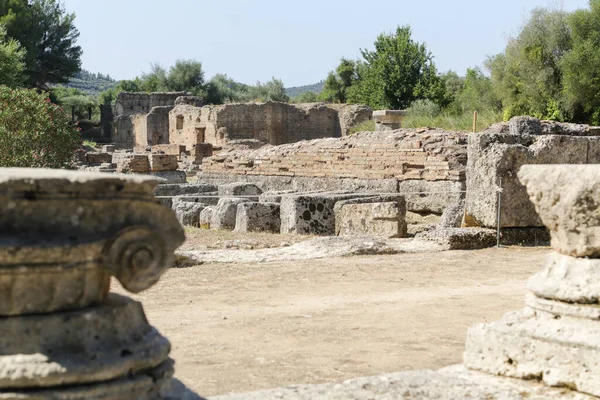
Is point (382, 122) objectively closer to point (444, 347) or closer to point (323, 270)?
point (323, 270)

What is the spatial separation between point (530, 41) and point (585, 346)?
2661cm

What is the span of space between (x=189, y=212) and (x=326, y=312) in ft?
23.9

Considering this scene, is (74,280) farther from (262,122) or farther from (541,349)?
(262,122)

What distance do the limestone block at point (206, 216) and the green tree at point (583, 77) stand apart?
658 inches

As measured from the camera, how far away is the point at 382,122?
2023 cm

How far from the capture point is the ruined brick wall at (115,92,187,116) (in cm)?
4254

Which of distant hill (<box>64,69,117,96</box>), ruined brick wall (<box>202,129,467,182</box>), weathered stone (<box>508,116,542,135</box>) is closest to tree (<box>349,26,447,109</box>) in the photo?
ruined brick wall (<box>202,129,467,182</box>)

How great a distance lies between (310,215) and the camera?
11414 mm

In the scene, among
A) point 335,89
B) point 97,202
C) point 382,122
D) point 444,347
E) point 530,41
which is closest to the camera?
point 97,202

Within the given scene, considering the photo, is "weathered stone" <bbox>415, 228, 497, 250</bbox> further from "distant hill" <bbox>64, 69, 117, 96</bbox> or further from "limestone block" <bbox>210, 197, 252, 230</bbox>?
"distant hill" <bbox>64, 69, 117, 96</bbox>

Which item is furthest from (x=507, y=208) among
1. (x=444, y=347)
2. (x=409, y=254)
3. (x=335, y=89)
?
(x=335, y=89)

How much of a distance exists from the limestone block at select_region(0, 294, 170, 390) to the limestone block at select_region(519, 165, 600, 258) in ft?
7.85

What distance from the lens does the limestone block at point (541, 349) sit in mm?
3648

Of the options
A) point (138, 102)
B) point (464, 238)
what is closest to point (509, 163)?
point (464, 238)
